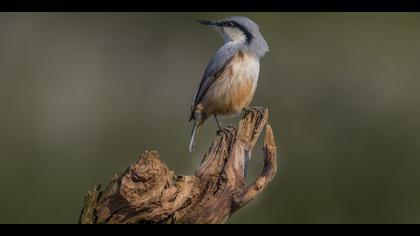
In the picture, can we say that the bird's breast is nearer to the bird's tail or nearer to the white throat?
the white throat

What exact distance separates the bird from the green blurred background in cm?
189

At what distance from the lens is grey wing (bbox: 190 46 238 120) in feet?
25.7

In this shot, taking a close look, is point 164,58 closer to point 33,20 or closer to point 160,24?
point 160,24

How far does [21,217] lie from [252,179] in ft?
14.1

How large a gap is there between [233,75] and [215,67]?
6.7 inches

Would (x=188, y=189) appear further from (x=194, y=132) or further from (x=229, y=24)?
(x=229, y=24)

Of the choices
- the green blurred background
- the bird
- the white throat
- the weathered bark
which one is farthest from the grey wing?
the green blurred background

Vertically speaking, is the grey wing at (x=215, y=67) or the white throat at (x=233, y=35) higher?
the white throat at (x=233, y=35)

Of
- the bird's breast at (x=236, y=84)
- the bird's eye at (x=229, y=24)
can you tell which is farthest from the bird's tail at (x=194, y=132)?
the bird's eye at (x=229, y=24)

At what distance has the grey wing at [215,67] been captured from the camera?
25.7ft

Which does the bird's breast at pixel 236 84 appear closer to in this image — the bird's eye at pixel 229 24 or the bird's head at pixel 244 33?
the bird's head at pixel 244 33

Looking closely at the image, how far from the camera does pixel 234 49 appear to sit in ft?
25.8

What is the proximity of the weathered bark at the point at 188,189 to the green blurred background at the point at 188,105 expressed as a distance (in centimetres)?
318
